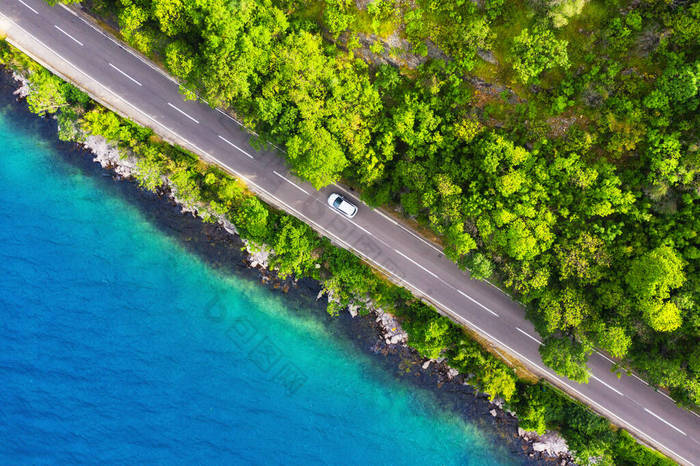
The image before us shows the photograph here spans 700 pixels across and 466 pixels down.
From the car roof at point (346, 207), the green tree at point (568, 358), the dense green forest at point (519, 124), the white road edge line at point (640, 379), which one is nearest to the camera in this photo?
the dense green forest at point (519, 124)

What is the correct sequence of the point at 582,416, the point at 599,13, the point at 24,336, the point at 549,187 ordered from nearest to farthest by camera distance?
1. the point at 599,13
2. the point at 549,187
3. the point at 582,416
4. the point at 24,336

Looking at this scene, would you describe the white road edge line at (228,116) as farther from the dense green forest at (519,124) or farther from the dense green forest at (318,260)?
the dense green forest at (318,260)

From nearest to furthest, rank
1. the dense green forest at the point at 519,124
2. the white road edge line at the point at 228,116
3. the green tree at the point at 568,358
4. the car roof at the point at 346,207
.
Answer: the dense green forest at the point at 519,124
the green tree at the point at 568,358
the car roof at the point at 346,207
the white road edge line at the point at 228,116

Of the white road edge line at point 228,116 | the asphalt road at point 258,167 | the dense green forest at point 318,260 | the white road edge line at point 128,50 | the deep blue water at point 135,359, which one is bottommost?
the deep blue water at point 135,359

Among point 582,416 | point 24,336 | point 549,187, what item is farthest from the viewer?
point 24,336

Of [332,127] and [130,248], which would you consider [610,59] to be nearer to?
[332,127]

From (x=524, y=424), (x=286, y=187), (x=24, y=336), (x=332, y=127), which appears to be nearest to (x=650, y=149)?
(x=332, y=127)

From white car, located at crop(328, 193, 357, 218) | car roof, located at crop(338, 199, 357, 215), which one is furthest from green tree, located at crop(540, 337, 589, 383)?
car roof, located at crop(338, 199, 357, 215)

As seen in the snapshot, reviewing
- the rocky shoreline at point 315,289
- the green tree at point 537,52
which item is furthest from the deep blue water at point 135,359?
the green tree at point 537,52
